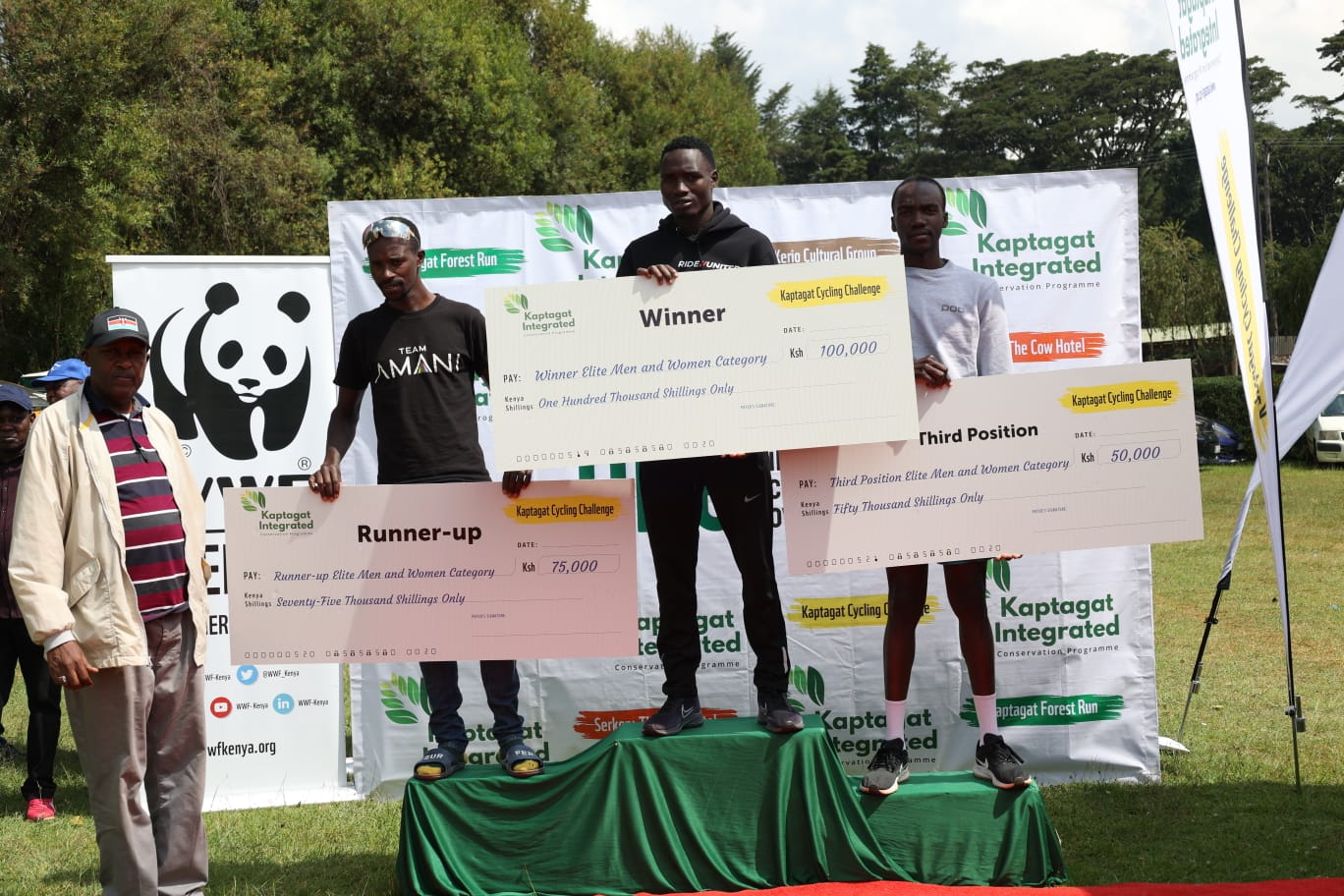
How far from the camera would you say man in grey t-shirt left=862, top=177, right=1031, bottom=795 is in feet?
13.8

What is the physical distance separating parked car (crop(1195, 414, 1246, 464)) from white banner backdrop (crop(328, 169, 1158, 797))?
1700 centimetres

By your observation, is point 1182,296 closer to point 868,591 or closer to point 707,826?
point 868,591

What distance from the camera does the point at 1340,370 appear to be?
4.84m

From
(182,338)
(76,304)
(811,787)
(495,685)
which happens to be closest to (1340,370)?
(811,787)

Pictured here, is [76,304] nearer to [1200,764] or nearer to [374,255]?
[374,255]

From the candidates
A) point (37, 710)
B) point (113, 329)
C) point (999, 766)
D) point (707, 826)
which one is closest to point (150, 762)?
point (113, 329)

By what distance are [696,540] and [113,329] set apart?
74.9 inches

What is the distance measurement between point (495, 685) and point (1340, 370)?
3.39 m

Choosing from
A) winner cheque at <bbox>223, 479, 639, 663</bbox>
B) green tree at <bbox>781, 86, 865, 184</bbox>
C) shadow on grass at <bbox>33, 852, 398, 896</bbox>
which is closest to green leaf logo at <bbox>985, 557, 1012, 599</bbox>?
winner cheque at <bbox>223, 479, 639, 663</bbox>

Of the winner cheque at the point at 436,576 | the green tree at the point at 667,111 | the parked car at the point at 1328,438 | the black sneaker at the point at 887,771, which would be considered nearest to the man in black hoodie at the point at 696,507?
the winner cheque at the point at 436,576

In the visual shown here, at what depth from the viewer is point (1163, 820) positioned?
488 centimetres

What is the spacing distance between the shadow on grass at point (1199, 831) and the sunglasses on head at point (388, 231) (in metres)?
3.08

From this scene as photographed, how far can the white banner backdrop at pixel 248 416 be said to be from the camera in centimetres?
562

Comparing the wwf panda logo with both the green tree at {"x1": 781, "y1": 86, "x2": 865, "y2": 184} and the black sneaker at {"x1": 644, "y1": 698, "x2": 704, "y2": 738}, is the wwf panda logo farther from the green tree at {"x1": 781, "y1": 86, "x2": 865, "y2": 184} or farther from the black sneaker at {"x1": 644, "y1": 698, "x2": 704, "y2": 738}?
the green tree at {"x1": 781, "y1": 86, "x2": 865, "y2": 184}
